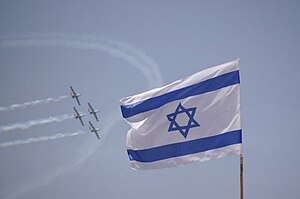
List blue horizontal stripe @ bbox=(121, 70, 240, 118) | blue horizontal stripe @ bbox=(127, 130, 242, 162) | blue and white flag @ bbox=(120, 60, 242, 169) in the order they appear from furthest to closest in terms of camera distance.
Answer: blue horizontal stripe @ bbox=(121, 70, 240, 118)
blue and white flag @ bbox=(120, 60, 242, 169)
blue horizontal stripe @ bbox=(127, 130, 242, 162)

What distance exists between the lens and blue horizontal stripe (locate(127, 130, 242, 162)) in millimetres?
14000

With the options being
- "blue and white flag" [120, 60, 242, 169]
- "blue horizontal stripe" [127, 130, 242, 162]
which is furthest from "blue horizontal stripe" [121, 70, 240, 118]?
"blue horizontal stripe" [127, 130, 242, 162]

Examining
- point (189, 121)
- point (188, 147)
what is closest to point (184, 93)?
point (189, 121)

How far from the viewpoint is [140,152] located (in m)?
16.3

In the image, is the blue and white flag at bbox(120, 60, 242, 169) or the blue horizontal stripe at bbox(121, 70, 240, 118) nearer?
the blue and white flag at bbox(120, 60, 242, 169)

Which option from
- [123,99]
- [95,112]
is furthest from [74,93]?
[123,99]

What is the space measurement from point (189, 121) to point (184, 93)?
4.16ft

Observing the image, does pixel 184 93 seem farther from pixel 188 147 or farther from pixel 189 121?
pixel 188 147

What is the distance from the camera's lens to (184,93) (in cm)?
1541

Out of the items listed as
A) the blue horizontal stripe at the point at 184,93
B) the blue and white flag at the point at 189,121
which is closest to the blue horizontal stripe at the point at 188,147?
the blue and white flag at the point at 189,121

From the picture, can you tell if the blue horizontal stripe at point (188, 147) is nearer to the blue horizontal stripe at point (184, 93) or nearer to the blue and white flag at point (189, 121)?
the blue and white flag at point (189, 121)

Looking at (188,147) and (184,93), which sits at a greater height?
(184,93)

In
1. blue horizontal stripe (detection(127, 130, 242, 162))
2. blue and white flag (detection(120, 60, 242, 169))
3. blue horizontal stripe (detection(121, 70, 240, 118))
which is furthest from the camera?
blue horizontal stripe (detection(121, 70, 240, 118))

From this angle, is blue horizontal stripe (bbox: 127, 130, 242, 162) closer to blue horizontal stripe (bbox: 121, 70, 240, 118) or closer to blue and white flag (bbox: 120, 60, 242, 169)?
blue and white flag (bbox: 120, 60, 242, 169)
